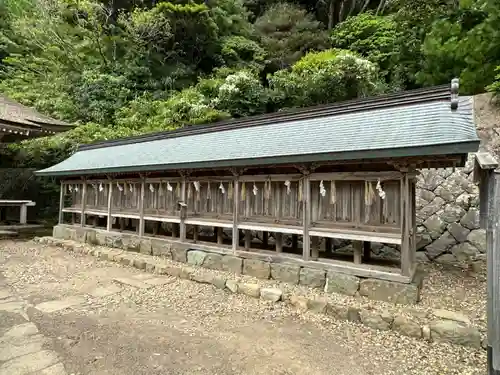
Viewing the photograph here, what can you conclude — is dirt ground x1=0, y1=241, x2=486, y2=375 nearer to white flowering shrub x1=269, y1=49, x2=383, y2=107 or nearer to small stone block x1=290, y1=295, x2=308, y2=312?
small stone block x1=290, y1=295, x2=308, y2=312

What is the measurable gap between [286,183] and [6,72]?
2700 centimetres

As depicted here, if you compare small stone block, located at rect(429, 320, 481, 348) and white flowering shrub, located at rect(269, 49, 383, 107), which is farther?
white flowering shrub, located at rect(269, 49, 383, 107)

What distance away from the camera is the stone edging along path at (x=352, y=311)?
407 centimetres

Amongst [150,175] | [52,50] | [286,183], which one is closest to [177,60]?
[52,50]

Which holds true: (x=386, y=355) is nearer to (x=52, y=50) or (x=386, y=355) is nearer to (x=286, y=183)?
(x=286, y=183)

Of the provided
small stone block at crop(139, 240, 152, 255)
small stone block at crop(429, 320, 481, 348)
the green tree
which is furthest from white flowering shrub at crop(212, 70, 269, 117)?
small stone block at crop(429, 320, 481, 348)

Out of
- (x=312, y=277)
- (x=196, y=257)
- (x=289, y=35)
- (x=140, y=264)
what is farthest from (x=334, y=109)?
(x=289, y=35)

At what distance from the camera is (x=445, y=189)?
906cm

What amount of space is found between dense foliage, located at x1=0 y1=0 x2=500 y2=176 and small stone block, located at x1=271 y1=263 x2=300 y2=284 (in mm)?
9469

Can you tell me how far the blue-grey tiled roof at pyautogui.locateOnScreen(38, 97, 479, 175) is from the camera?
4738mm

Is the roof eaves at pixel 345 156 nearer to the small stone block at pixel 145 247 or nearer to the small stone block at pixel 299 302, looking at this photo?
the small stone block at pixel 145 247

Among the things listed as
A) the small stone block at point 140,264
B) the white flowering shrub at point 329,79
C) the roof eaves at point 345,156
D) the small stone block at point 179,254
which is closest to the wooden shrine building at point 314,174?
the roof eaves at point 345,156

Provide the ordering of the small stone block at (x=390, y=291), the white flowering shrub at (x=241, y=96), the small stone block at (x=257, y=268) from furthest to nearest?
the white flowering shrub at (x=241, y=96) → the small stone block at (x=257, y=268) → the small stone block at (x=390, y=291)

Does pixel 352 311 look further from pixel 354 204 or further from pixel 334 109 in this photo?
pixel 334 109
